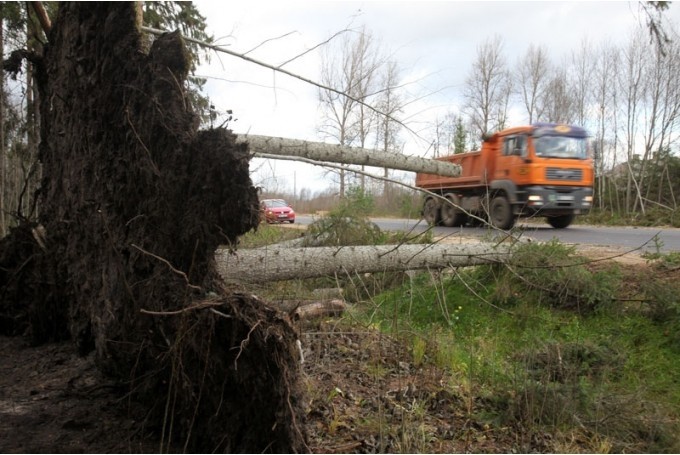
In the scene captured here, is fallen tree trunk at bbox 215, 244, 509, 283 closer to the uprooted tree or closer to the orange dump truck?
the uprooted tree

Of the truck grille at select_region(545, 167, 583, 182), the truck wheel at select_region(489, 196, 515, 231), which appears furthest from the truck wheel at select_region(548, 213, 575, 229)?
the truck wheel at select_region(489, 196, 515, 231)

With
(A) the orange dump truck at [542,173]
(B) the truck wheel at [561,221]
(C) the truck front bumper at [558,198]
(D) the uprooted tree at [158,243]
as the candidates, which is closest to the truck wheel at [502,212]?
(A) the orange dump truck at [542,173]

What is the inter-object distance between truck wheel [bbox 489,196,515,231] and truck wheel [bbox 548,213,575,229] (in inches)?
81.5

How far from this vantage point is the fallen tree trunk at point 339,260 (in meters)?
5.80

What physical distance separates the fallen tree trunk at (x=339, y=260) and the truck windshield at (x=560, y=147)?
25.8 ft

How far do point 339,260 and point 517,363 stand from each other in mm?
2522

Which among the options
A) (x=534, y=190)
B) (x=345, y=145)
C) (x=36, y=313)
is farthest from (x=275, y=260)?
(x=534, y=190)

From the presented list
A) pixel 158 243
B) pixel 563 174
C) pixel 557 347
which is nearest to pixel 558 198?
pixel 563 174

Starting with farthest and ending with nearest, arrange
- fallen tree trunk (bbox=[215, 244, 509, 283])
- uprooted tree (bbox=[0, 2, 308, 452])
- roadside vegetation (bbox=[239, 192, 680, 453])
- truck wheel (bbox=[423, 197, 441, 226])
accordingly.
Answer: truck wheel (bbox=[423, 197, 441, 226]) → fallen tree trunk (bbox=[215, 244, 509, 283]) → roadside vegetation (bbox=[239, 192, 680, 453]) → uprooted tree (bbox=[0, 2, 308, 452])

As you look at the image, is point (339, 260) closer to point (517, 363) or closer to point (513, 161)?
point (517, 363)

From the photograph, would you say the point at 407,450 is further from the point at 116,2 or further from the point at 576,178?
the point at 576,178

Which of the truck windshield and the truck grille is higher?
the truck windshield

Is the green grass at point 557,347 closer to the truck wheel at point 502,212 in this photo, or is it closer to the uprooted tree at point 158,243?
the uprooted tree at point 158,243

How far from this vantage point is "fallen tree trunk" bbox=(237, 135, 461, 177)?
6087mm
